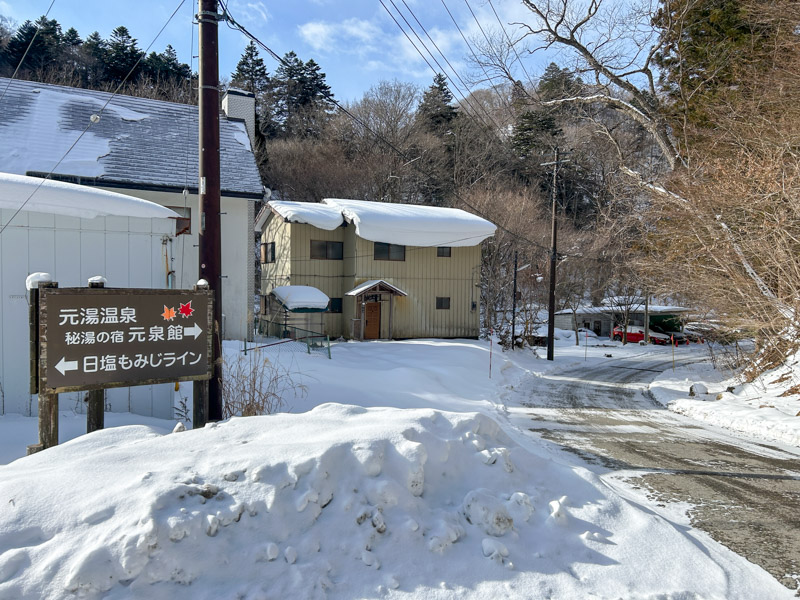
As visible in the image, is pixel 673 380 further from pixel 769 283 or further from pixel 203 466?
pixel 203 466

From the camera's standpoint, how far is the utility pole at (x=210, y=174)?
6266 millimetres

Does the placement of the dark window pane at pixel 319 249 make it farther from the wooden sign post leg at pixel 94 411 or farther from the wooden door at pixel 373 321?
the wooden sign post leg at pixel 94 411

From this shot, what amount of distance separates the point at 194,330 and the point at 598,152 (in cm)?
3251

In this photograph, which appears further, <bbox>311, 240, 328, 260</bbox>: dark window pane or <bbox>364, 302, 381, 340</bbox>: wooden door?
<bbox>311, 240, 328, 260</bbox>: dark window pane

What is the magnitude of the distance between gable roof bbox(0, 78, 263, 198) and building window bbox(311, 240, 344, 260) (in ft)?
21.8

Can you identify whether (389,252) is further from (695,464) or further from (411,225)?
(695,464)

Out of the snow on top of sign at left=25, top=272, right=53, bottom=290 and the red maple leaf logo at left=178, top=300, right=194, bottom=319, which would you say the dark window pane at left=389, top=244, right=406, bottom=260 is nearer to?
the red maple leaf logo at left=178, top=300, right=194, bottom=319

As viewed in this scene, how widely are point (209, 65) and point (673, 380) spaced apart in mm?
17578

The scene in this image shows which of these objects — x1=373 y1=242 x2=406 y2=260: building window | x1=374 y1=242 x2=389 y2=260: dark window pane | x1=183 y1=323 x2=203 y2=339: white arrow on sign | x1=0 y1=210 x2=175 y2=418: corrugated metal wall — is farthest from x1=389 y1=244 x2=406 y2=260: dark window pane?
x1=183 y1=323 x2=203 y2=339: white arrow on sign

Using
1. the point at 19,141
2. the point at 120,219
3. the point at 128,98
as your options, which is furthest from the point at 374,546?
the point at 128,98

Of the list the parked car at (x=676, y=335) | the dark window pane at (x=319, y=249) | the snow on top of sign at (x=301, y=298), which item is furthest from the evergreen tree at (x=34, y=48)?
the parked car at (x=676, y=335)

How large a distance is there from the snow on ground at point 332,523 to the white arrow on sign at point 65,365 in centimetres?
78

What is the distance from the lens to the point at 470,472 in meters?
4.66

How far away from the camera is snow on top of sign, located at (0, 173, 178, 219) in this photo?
7.05 meters
